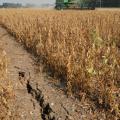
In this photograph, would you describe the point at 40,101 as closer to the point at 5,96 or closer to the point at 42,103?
the point at 42,103

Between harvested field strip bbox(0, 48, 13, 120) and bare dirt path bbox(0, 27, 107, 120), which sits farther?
bare dirt path bbox(0, 27, 107, 120)

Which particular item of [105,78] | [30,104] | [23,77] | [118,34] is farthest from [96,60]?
[118,34]

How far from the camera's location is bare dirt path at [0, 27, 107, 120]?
3.51m

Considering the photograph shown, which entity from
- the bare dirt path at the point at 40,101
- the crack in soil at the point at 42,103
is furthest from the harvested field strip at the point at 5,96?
the crack in soil at the point at 42,103

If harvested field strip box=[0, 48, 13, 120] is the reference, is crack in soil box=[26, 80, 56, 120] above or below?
below

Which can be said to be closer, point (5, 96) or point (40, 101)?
point (5, 96)

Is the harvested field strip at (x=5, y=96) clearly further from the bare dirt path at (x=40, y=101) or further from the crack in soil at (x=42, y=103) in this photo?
the crack in soil at (x=42, y=103)

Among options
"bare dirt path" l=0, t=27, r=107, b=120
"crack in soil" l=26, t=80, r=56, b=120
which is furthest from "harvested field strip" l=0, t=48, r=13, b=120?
"crack in soil" l=26, t=80, r=56, b=120

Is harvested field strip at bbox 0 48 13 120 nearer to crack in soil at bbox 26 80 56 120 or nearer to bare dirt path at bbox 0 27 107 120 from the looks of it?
bare dirt path at bbox 0 27 107 120

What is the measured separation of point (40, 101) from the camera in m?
3.93

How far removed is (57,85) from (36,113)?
893 mm

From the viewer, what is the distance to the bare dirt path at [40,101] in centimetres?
351

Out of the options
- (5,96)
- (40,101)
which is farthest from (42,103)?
(5,96)

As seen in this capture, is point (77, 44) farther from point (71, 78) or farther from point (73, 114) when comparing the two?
point (73, 114)
